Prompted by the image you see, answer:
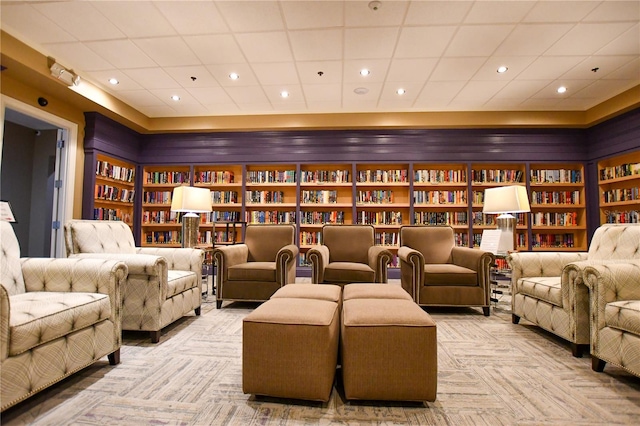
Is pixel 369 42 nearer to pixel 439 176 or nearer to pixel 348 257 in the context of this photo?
pixel 348 257

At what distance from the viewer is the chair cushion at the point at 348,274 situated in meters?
3.45

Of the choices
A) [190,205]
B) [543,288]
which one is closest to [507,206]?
[543,288]

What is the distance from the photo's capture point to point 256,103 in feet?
17.2

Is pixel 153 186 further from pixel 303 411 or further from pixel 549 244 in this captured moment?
pixel 549 244

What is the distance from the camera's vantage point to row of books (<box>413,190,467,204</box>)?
5.78 m

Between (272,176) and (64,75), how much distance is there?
3179mm

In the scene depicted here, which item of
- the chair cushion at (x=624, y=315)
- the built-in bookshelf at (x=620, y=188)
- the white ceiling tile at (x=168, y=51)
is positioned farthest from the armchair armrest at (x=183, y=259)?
the built-in bookshelf at (x=620, y=188)

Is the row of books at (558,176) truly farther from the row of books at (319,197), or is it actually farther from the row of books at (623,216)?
the row of books at (319,197)

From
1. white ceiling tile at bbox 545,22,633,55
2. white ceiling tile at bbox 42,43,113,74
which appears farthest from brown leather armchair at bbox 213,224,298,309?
white ceiling tile at bbox 545,22,633,55

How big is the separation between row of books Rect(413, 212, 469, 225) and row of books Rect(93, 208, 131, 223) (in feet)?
16.9

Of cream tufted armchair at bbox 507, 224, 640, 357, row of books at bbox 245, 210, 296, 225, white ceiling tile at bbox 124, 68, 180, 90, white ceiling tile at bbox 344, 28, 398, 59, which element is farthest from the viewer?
row of books at bbox 245, 210, 296, 225

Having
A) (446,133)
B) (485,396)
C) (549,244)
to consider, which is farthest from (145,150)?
(549,244)

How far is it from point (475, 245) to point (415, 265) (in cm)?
299

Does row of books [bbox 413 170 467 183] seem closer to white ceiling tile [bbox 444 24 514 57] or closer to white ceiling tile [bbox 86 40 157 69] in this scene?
white ceiling tile [bbox 444 24 514 57]
